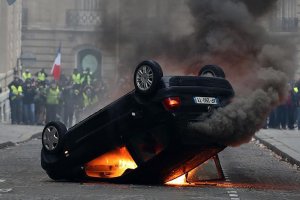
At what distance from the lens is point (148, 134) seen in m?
14.0

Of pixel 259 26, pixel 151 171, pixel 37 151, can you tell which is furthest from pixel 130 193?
pixel 37 151

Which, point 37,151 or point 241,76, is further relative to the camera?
point 37,151

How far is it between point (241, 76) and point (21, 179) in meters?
3.71

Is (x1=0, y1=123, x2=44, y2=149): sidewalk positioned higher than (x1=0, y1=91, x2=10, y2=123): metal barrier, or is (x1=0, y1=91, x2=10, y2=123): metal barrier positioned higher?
(x1=0, y1=123, x2=44, y2=149): sidewalk

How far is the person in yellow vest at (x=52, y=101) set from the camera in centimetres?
3716

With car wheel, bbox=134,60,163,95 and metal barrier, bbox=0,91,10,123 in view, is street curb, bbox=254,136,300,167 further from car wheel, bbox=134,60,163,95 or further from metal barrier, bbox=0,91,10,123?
metal barrier, bbox=0,91,10,123

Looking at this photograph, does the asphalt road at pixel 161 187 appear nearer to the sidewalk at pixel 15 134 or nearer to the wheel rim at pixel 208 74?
the wheel rim at pixel 208 74

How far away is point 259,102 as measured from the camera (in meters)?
15.0

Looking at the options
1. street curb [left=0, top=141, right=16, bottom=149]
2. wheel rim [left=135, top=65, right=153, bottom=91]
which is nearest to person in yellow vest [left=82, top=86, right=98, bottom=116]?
street curb [left=0, top=141, right=16, bottom=149]

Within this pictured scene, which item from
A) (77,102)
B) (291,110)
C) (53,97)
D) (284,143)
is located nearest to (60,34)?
(77,102)

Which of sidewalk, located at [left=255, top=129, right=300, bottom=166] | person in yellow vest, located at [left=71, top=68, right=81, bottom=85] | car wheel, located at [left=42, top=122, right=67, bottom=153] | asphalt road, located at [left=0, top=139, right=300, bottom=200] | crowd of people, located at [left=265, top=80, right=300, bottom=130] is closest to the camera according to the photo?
asphalt road, located at [left=0, top=139, right=300, bottom=200]

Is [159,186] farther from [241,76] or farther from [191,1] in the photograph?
[191,1]

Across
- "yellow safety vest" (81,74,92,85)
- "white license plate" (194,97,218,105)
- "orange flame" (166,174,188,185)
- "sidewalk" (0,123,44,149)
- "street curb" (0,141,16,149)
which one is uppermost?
"white license plate" (194,97,218,105)

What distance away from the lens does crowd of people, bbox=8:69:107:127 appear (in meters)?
37.2
